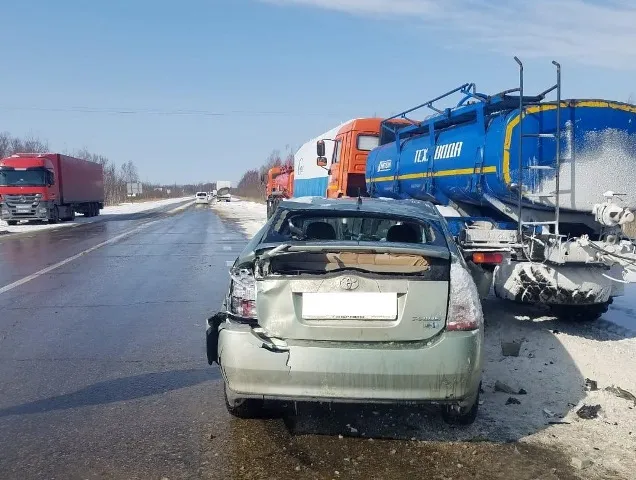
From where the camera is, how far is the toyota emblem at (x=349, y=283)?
11.8 feet

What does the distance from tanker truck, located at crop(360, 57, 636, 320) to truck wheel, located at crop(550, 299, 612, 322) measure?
1 centimetres

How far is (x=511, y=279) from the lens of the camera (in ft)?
20.4

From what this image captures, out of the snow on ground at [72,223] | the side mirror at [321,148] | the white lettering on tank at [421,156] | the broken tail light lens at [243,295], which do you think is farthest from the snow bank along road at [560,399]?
the snow on ground at [72,223]

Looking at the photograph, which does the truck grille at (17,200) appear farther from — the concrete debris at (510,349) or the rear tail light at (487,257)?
the concrete debris at (510,349)

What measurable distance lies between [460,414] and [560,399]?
1.11m

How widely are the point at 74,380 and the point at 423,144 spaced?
630cm

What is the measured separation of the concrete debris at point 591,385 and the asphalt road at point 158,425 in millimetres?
1314

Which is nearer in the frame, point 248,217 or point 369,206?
point 369,206

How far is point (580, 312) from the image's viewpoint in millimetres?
7074

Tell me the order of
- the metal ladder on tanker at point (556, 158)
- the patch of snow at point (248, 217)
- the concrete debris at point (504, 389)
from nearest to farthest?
the concrete debris at point (504, 389) → the metal ladder on tanker at point (556, 158) → the patch of snow at point (248, 217)

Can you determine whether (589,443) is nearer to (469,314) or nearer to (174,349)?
(469,314)

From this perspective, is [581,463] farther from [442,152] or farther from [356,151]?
[356,151]

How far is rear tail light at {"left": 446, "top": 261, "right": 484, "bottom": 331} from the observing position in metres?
3.58

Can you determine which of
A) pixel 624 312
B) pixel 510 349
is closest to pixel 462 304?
pixel 510 349
